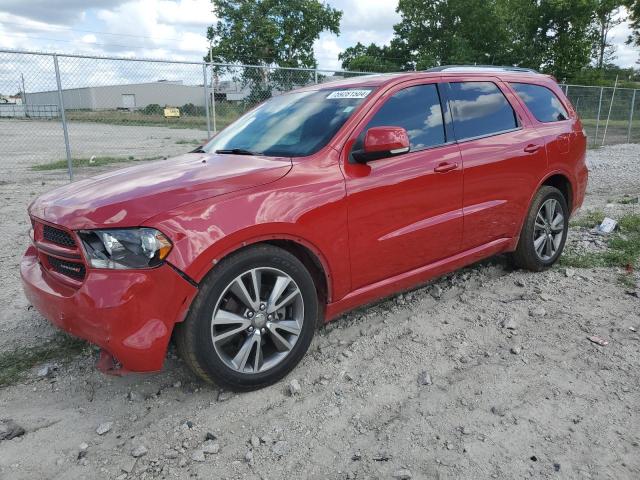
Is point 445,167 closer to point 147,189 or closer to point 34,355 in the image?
point 147,189

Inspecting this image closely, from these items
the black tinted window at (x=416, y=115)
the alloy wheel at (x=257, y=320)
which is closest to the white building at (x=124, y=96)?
the black tinted window at (x=416, y=115)

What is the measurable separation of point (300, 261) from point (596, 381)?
1829mm

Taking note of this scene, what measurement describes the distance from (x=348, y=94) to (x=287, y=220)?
3.99ft

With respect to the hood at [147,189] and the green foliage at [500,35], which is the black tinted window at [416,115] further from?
the green foliage at [500,35]

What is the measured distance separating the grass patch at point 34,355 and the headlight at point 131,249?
1.19 metres

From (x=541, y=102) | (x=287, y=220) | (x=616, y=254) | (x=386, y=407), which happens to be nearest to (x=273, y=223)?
(x=287, y=220)

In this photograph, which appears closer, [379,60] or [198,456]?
[198,456]

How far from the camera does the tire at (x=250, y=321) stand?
8.80ft

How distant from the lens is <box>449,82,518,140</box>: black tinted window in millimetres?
3943

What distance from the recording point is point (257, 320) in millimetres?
2898

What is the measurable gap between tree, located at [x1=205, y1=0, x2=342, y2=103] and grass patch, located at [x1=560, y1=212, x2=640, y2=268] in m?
42.8

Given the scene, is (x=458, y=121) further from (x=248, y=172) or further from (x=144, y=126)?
(x=144, y=126)

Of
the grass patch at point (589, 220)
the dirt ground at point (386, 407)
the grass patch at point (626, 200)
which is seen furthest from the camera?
the grass patch at point (626, 200)

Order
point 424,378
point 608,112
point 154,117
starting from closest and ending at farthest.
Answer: point 424,378
point 154,117
point 608,112
